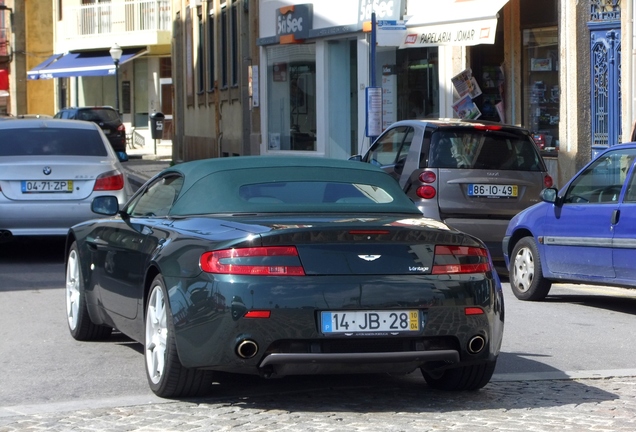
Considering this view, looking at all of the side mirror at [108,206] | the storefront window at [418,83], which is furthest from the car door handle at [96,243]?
the storefront window at [418,83]

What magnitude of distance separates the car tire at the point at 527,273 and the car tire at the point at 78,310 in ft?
14.2

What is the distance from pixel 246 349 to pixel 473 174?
740 cm

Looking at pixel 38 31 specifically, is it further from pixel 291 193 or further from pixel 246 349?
pixel 246 349

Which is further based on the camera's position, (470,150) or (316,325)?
(470,150)

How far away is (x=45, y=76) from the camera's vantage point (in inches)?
2231

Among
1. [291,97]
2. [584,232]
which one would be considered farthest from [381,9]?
[584,232]

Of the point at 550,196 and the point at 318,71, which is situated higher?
the point at 318,71

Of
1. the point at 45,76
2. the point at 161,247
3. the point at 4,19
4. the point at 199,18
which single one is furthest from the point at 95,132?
the point at 4,19

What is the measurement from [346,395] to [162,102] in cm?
4759

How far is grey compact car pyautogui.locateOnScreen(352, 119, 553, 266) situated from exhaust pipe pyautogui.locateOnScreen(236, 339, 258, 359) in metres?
7.09

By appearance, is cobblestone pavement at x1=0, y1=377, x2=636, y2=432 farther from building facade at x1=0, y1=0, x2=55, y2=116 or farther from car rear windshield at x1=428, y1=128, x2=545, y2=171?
building facade at x1=0, y1=0, x2=55, y2=116

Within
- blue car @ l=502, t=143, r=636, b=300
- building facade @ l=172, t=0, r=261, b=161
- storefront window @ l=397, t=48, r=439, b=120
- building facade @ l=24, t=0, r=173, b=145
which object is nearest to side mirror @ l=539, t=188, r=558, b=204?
blue car @ l=502, t=143, r=636, b=300

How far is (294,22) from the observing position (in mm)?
28625

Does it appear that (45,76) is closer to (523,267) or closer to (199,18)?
(199,18)
